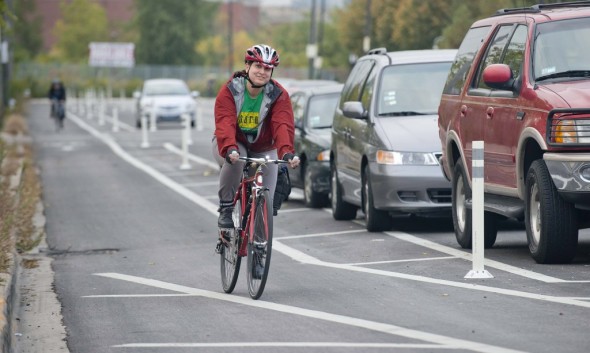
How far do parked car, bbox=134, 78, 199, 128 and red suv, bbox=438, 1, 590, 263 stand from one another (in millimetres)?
34194

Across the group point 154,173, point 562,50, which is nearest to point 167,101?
point 154,173

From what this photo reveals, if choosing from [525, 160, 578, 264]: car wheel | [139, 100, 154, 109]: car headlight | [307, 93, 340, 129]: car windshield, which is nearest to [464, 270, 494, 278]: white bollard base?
[525, 160, 578, 264]: car wheel

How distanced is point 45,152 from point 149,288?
25029mm

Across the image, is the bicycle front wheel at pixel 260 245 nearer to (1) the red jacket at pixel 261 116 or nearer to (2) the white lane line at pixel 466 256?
(1) the red jacket at pixel 261 116

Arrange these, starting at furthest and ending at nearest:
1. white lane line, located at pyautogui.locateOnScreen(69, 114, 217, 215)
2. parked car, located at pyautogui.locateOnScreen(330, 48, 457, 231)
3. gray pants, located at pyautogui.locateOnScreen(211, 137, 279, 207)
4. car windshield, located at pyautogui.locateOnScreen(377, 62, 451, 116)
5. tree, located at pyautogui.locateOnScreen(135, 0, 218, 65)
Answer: tree, located at pyautogui.locateOnScreen(135, 0, 218, 65), white lane line, located at pyautogui.locateOnScreen(69, 114, 217, 215), car windshield, located at pyautogui.locateOnScreen(377, 62, 451, 116), parked car, located at pyautogui.locateOnScreen(330, 48, 457, 231), gray pants, located at pyautogui.locateOnScreen(211, 137, 279, 207)

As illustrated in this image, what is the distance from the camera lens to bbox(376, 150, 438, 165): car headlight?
1501 centimetres

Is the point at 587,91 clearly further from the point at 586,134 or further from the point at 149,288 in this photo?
the point at 149,288

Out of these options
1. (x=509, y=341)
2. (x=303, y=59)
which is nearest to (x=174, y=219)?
(x=509, y=341)

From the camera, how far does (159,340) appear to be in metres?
8.67

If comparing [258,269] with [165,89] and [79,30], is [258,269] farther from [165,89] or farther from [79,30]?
[79,30]

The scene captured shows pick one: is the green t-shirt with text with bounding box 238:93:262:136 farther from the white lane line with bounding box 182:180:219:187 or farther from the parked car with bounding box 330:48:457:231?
the white lane line with bounding box 182:180:219:187

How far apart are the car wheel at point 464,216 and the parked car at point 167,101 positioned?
33.7 m

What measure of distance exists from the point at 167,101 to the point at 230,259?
125 feet

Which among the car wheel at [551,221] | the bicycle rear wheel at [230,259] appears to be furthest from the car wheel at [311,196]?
the bicycle rear wheel at [230,259]
